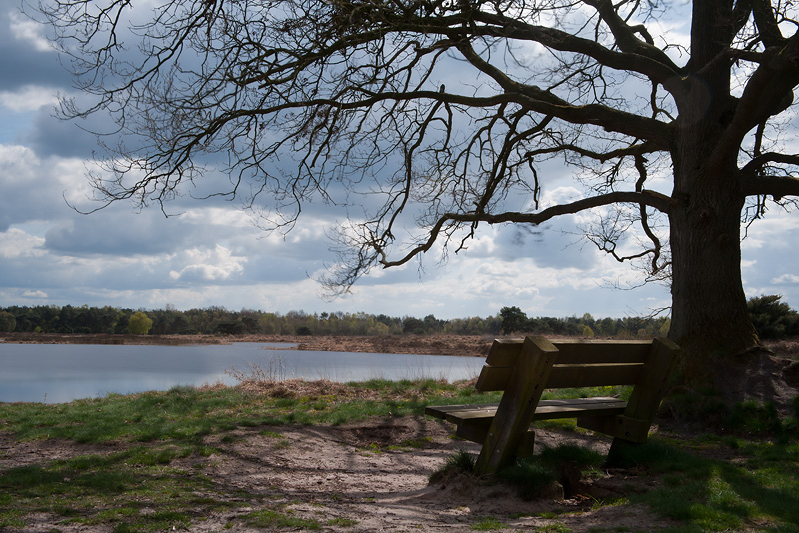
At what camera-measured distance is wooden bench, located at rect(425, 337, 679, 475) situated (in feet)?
14.1

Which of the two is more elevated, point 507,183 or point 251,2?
point 251,2

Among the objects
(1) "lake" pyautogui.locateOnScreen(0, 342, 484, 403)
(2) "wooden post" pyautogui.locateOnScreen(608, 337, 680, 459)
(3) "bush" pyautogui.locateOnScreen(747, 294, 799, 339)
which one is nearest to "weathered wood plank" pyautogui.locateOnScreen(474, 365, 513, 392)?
(2) "wooden post" pyautogui.locateOnScreen(608, 337, 680, 459)

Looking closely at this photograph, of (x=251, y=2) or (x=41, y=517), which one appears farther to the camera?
(x=251, y=2)

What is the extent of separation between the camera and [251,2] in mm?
8266

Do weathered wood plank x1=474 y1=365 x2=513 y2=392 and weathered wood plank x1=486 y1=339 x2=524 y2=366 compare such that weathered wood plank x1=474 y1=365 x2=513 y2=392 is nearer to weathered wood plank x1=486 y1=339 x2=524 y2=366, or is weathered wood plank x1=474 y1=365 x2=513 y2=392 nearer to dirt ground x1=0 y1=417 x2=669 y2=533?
weathered wood plank x1=486 y1=339 x2=524 y2=366

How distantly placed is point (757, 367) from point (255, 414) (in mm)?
7034

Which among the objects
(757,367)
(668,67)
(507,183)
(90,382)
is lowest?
(90,382)

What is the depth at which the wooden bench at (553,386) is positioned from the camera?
14.1ft

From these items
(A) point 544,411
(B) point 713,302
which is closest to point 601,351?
(A) point 544,411

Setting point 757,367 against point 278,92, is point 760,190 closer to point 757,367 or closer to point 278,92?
point 757,367

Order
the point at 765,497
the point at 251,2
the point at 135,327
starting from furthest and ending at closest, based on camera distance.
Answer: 1. the point at 135,327
2. the point at 251,2
3. the point at 765,497

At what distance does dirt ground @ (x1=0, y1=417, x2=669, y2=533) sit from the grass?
0.26 ft

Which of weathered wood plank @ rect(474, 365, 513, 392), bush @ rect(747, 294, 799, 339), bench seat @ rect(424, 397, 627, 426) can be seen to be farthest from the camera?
bush @ rect(747, 294, 799, 339)

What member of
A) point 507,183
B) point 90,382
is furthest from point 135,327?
point 507,183
